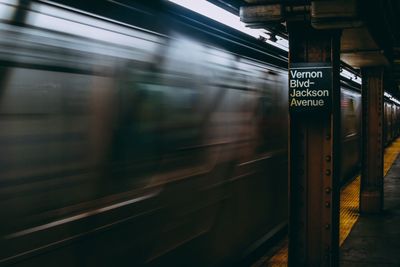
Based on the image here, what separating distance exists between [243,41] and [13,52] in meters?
3.10

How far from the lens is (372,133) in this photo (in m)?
8.20

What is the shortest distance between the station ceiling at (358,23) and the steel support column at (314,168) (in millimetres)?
264

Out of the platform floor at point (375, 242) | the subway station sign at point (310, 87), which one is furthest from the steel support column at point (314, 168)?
the platform floor at point (375, 242)

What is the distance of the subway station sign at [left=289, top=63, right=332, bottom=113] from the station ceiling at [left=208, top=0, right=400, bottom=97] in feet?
1.22

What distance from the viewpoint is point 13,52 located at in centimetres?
221

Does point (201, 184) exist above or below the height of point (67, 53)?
below

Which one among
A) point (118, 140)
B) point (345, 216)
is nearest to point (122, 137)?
point (118, 140)

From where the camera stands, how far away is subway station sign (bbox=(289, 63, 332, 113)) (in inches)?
164

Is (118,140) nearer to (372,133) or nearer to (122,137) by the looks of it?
(122,137)

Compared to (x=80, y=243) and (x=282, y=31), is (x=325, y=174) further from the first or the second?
(x=80, y=243)

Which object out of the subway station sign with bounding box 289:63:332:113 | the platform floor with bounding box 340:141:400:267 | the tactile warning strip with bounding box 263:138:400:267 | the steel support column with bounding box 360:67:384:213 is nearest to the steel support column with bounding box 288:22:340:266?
the subway station sign with bounding box 289:63:332:113

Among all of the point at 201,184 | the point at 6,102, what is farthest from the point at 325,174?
the point at 6,102

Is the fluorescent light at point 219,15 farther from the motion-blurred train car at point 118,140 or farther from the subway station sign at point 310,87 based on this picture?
the subway station sign at point 310,87

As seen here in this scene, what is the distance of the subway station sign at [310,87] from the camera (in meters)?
4.16
